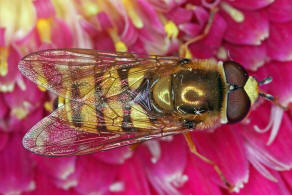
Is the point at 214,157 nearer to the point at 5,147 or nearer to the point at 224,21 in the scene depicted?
the point at 224,21

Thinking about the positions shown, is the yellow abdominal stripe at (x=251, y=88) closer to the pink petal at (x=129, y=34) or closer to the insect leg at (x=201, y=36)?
the insect leg at (x=201, y=36)

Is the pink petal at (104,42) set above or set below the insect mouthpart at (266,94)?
above

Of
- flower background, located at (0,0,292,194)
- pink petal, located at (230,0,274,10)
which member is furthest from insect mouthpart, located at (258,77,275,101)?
pink petal, located at (230,0,274,10)

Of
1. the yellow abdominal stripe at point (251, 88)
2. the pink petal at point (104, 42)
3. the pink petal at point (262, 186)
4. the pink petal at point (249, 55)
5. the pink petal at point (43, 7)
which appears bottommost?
the pink petal at point (262, 186)

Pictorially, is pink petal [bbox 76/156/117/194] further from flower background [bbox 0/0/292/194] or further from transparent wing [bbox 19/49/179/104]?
transparent wing [bbox 19/49/179/104]

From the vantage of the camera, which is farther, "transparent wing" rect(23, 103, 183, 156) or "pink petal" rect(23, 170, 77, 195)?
"pink petal" rect(23, 170, 77, 195)

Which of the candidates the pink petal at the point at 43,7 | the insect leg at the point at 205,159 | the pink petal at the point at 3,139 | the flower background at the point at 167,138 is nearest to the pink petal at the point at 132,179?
the flower background at the point at 167,138
